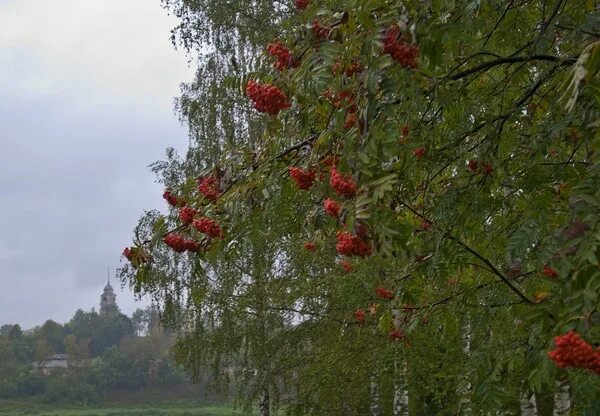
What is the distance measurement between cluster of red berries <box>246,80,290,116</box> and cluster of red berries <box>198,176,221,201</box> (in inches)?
34.6

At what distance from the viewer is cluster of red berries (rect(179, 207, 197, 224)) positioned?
13.3 ft

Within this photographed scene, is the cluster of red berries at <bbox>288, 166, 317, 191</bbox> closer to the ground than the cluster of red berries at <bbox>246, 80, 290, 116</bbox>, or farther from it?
closer to the ground

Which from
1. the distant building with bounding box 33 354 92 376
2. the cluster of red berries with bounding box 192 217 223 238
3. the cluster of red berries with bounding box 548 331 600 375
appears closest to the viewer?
the cluster of red berries with bounding box 548 331 600 375

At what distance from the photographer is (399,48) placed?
3.06 metres

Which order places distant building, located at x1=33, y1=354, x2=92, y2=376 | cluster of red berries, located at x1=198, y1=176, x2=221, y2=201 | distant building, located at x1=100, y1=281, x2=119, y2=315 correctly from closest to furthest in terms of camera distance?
cluster of red berries, located at x1=198, y1=176, x2=221, y2=201 → distant building, located at x1=33, y1=354, x2=92, y2=376 → distant building, located at x1=100, y1=281, x2=119, y2=315

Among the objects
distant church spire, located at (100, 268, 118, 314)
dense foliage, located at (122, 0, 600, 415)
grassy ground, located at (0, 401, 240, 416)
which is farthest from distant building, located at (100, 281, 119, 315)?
dense foliage, located at (122, 0, 600, 415)

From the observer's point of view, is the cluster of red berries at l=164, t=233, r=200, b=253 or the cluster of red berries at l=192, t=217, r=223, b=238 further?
the cluster of red berries at l=164, t=233, r=200, b=253

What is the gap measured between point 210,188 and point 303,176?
29.2 inches

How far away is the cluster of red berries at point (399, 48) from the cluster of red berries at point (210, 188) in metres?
1.38

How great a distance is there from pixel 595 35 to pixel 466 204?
3.53 feet

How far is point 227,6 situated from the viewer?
16656 millimetres

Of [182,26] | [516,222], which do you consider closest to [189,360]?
[182,26]

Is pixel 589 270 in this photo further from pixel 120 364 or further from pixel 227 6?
pixel 120 364

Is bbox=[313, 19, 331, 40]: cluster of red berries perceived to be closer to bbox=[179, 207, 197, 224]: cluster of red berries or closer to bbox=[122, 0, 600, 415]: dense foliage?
bbox=[122, 0, 600, 415]: dense foliage
